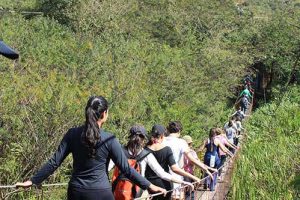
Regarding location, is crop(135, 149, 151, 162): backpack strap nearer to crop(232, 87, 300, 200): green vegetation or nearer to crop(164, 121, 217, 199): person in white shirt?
crop(164, 121, 217, 199): person in white shirt

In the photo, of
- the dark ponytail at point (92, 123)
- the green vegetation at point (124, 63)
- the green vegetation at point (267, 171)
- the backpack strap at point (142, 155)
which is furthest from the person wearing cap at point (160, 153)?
the green vegetation at point (124, 63)

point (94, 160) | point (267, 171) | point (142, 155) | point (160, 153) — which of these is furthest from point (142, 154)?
point (267, 171)

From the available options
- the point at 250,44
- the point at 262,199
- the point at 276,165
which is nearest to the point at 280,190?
the point at 262,199

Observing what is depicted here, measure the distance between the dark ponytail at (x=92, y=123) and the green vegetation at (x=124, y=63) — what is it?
390 cm

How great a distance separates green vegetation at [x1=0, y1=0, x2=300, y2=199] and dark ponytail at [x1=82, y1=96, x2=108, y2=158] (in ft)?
12.8

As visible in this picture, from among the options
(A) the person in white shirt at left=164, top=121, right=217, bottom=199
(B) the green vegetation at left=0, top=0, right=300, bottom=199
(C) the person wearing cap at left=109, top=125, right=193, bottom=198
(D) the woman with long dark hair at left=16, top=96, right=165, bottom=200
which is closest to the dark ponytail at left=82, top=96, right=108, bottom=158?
(D) the woman with long dark hair at left=16, top=96, right=165, bottom=200

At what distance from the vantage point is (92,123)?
11.4ft

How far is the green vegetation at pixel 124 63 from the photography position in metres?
7.80

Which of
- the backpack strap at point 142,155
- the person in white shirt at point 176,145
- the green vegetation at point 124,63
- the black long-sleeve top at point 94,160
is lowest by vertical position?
the black long-sleeve top at point 94,160

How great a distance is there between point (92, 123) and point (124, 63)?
9.70 m

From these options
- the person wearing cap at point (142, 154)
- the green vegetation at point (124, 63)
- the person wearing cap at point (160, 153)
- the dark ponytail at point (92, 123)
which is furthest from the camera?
the green vegetation at point (124, 63)

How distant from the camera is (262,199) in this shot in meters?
7.14

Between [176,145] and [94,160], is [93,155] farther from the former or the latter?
[176,145]

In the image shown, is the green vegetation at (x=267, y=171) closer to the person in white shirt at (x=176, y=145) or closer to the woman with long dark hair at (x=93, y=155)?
the person in white shirt at (x=176, y=145)
